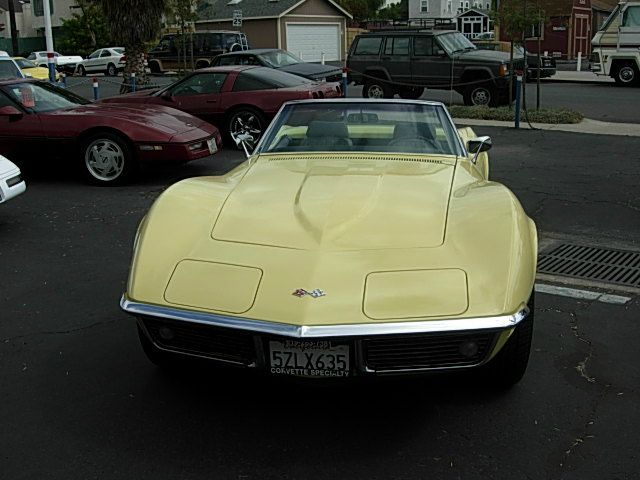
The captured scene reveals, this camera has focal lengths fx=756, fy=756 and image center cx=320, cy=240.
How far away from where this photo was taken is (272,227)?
369 cm

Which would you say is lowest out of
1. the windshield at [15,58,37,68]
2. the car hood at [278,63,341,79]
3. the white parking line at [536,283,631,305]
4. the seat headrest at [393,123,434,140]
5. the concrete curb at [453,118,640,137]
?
the white parking line at [536,283,631,305]

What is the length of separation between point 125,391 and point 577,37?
4168cm

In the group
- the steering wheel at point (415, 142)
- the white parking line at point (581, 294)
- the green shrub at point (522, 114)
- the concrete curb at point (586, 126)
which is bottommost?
the white parking line at point (581, 294)

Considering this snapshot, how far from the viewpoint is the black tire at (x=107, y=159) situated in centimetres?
919

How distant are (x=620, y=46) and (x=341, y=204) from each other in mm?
21622

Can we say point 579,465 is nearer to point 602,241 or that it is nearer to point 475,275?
point 475,275

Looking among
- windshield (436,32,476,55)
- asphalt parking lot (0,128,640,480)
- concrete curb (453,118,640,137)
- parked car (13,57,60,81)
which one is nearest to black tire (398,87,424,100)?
windshield (436,32,476,55)

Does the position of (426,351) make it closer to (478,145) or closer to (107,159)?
(478,145)

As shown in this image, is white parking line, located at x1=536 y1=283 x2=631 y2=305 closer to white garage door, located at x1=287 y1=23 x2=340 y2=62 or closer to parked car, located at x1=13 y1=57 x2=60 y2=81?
parked car, located at x1=13 y1=57 x2=60 y2=81

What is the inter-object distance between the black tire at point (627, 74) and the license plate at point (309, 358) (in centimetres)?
2284

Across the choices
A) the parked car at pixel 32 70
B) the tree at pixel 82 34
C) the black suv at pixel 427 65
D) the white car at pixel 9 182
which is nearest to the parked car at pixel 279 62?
the black suv at pixel 427 65

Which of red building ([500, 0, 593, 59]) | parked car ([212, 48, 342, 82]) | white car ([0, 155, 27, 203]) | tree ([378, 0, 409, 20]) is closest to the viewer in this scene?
white car ([0, 155, 27, 203])

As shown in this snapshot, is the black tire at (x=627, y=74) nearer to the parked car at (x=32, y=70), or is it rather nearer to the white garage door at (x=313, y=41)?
the parked car at (x=32, y=70)

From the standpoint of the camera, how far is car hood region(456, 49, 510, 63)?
57.6ft
